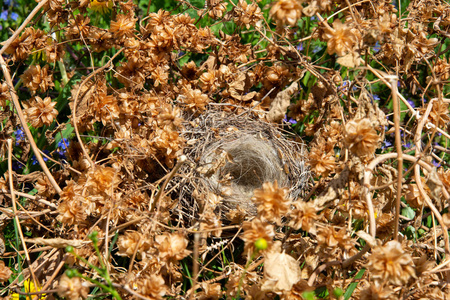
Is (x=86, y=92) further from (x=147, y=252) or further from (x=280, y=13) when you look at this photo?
(x=280, y=13)

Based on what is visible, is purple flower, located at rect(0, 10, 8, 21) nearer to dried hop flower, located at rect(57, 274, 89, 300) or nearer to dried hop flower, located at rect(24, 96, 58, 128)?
dried hop flower, located at rect(24, 96, 58, 128)

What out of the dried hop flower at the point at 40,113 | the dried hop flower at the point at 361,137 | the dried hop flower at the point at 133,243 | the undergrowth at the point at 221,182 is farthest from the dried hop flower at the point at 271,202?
the dried hop flower at the point at 40,113

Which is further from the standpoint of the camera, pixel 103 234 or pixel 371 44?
pixel 103 234

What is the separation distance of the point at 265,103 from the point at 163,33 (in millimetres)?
539

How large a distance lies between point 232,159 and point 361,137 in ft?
1.93

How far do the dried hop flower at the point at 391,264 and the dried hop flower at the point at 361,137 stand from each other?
0.27m

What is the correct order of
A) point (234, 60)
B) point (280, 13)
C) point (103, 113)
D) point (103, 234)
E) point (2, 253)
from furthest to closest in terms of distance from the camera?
point (234, 60) < point (103, 113) < point (2, 253) < point (103, 234) < point (280, 13)

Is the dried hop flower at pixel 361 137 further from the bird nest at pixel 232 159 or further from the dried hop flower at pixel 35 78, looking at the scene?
the dried hop flower at pixel 35 78

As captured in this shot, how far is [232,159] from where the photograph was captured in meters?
1.66

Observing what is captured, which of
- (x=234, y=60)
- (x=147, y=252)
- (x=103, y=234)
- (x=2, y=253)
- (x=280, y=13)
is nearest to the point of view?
(x=280, y=13)

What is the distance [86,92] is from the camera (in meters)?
1.73

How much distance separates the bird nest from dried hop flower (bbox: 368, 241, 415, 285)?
0.57 m

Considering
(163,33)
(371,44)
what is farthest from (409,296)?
(163,33)

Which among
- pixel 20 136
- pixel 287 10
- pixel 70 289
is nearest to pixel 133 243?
pixel 70 289
